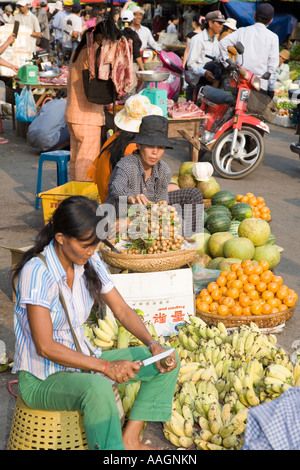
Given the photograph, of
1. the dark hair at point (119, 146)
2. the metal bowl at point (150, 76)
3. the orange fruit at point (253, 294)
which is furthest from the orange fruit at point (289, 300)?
the metal bowl at point (150, 76)

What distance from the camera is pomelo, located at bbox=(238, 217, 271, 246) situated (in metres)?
5.34

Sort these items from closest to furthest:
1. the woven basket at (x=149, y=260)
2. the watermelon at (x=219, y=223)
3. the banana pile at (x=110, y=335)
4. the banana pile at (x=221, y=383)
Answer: the banana pile at (x=221, y=383)
the banana pile at (x=110, y=335)
the woven basket at (x=149, y=260)
the watermelon at (x=219, y=223)

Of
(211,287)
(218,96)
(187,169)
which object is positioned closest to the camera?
(211,287)

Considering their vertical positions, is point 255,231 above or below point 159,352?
below

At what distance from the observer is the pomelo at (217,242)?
208 inches

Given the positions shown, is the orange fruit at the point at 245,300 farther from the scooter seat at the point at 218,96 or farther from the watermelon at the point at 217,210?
the scooter seat at the point at 218,96

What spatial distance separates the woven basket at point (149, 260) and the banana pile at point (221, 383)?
0.53 m

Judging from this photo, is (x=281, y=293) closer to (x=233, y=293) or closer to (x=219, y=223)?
(x=233, y=293)

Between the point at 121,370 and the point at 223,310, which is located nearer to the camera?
the point at 121,370

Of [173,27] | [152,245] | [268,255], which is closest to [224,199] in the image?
[268,255]

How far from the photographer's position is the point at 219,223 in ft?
18.1

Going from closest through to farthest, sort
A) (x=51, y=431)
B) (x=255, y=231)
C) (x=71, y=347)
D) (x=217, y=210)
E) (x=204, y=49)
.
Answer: (x=51, y=431)
(x=71, y=347)
(x=255, y=231)
(x=217, y=210)
(x=204, y=49)

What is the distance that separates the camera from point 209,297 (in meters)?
4.51

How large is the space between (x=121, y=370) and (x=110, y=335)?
1249 millimetres
